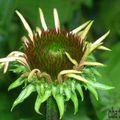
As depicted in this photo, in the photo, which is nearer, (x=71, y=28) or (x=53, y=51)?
(x=53, y=51)

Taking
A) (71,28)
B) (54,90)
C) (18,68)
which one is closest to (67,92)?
(54,90)

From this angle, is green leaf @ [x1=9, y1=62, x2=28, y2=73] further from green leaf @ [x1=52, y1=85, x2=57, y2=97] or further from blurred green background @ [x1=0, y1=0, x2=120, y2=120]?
blurred green background @ [x1=0, y1=0, x2=120, y2=120]

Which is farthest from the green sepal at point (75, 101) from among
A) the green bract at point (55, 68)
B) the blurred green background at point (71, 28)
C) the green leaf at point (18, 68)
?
the blurred green background at point (71, 28)

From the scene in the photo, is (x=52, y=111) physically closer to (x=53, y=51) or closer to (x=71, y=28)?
(x=53, y=51)

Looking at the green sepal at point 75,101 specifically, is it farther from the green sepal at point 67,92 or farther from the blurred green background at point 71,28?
the blurred green background at point 71,28

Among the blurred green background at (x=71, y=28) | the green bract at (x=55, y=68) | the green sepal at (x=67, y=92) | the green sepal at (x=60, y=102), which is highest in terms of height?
the blurred green background at (x=71, y=28)

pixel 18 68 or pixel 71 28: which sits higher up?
pixel 71 28

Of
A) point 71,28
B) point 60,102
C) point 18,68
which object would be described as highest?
point 71,28
